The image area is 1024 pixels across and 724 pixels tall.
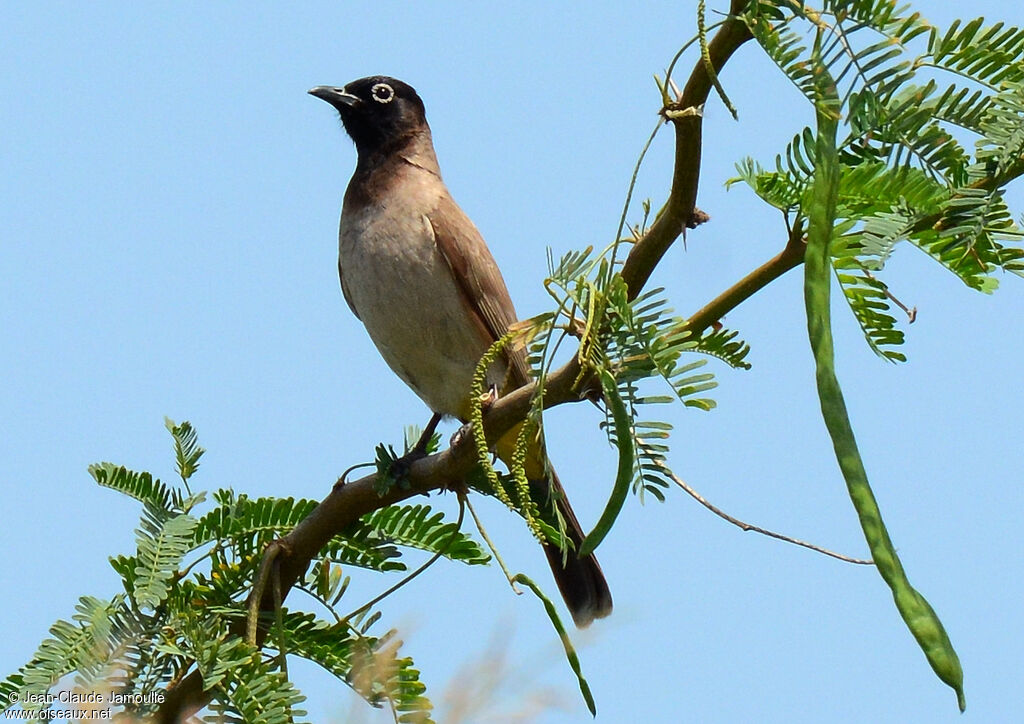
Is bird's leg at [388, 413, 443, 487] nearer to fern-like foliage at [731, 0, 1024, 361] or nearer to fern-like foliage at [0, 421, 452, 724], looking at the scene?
fern-like foliage at [0, 421, 452, 724]

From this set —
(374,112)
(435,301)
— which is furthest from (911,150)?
(374,112)

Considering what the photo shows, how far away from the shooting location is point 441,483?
3766 millimetres

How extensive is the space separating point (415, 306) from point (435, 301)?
0.29ft

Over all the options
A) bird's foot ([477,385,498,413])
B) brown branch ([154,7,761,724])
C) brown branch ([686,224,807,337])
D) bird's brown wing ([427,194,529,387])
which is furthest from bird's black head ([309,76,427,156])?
brown branch ([686,224,807,337])

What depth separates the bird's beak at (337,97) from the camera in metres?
6.91

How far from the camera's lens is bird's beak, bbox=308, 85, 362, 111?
22.7 ft

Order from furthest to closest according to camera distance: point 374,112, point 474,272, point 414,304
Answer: point 374,112, point 474,272, point 414,304

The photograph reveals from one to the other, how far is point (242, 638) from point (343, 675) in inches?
11.5

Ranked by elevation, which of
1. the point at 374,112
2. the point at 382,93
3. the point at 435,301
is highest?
the point at 382,93

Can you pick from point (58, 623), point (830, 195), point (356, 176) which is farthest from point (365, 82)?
point (830, 195)

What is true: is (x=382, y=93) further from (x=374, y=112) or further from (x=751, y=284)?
(x=751, y=284)

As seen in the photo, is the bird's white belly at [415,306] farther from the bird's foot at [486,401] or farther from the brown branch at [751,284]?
the brown branch at [751,284]

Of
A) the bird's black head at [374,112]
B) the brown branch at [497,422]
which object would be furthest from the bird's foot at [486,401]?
the bird's black head at [374,112]

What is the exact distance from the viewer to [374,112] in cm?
690
